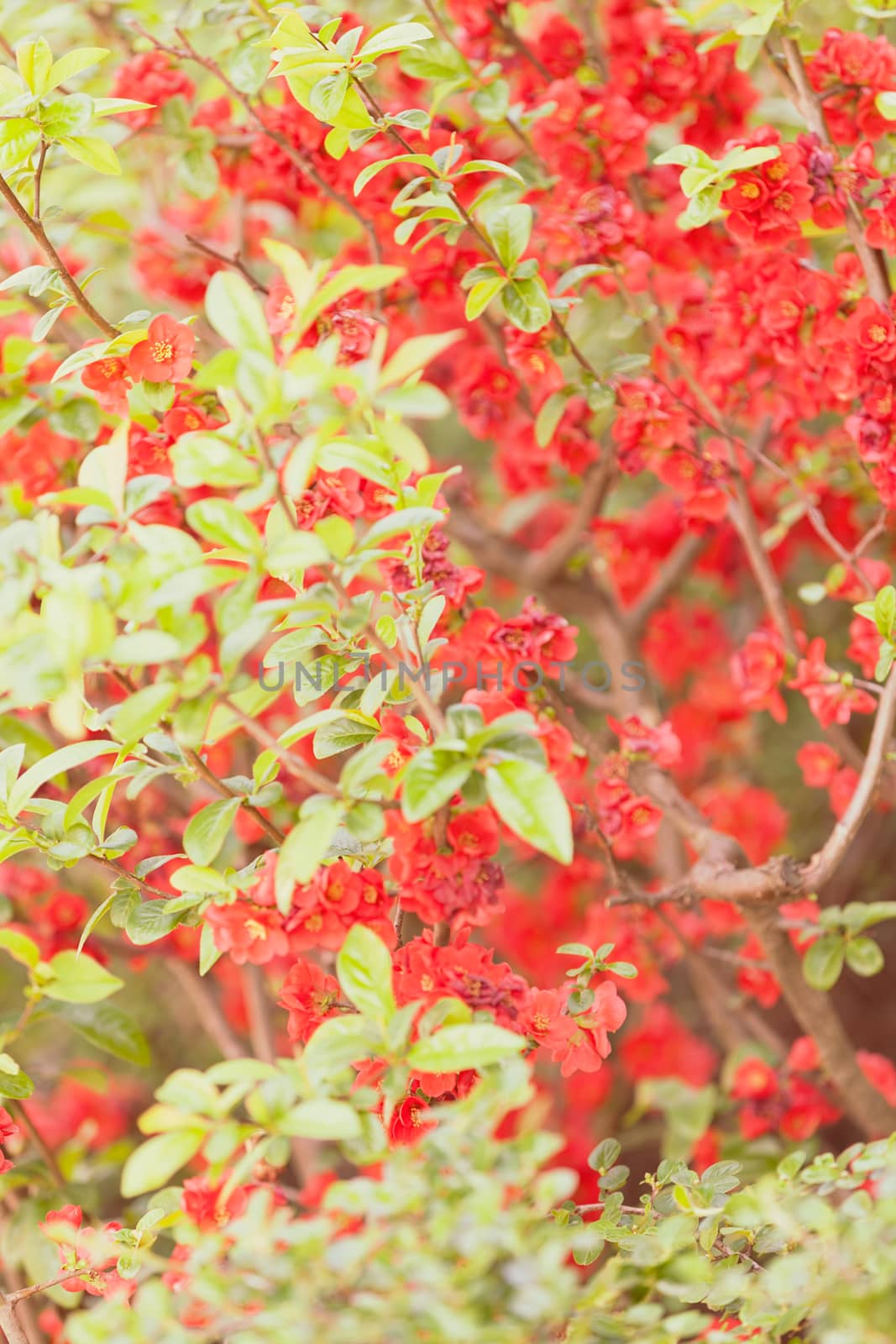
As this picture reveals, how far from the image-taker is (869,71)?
47.3 inches

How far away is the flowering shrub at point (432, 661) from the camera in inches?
27.6

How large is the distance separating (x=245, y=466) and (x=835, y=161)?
780 millimetres

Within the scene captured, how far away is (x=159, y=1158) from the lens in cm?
68

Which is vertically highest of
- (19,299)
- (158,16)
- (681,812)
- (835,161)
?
(158,16)

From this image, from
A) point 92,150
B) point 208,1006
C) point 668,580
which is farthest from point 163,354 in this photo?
point 668,580

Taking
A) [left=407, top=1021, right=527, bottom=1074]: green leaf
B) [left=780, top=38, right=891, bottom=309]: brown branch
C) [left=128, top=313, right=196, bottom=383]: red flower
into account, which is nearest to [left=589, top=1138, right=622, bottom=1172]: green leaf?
[left=407, top=1021, right=527, bottom=1074]: green leaf

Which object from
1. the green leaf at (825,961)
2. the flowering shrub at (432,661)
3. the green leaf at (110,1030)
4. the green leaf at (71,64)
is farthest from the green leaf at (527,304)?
the green leaf at (110,1030)

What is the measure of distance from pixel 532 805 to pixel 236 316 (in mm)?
355

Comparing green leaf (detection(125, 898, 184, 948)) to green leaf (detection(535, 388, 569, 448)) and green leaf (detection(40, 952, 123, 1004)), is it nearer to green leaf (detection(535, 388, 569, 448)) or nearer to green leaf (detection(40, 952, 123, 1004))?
green leaf (detection(40, 952, 123, 1004))

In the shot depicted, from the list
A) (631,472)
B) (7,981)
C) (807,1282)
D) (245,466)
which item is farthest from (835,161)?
(7,981)

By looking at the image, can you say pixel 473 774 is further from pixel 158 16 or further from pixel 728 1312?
pixel 158 16

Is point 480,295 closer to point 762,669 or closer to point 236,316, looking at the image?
point 236,316

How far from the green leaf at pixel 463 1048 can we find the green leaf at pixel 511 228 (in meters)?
0.64

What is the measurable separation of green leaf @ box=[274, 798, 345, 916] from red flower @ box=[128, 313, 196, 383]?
0.42 m
